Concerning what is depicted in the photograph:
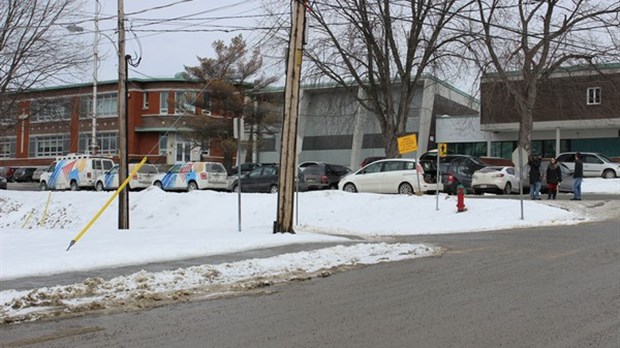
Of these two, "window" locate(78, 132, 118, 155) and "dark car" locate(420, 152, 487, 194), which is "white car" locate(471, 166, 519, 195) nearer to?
"dark car" locate(420, 152, 487, 194)

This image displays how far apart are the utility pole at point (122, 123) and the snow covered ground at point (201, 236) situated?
1.69m

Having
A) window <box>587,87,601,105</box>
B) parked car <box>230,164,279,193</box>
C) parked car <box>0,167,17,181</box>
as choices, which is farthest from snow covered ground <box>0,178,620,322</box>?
parked car <box>0,167,17,181</box>

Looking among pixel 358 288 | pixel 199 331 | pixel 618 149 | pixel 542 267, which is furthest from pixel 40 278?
pixel 618 149

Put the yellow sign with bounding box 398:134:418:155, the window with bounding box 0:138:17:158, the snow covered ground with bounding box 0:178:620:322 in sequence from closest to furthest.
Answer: the snow covered ground with bounding box 0:178:620:322 → the yellow sign with bounding box 398:134:418:155 → the window with bounding box 0:138:17:158

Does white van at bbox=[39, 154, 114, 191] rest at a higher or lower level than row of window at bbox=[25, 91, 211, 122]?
lower

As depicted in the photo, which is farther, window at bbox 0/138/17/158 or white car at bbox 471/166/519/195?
window at bbox 0/138/17/158

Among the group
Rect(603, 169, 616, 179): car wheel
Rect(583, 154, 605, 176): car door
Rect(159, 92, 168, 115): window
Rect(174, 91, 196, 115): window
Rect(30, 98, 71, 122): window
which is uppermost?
Rect(159, 92, 168, 115): window

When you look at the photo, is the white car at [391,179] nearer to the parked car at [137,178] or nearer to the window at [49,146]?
the parked car at [137,178]

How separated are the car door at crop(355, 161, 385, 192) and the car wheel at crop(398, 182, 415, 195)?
0.92 m

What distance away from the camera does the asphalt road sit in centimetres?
593

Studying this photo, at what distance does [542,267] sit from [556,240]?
4.08 m

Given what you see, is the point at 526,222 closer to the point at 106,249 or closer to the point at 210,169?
the point at 106,249

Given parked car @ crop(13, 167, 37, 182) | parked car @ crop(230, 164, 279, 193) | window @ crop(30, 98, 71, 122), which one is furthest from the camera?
parked car @ crop(13, 167, 37, 182)

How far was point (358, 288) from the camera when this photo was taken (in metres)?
8.73
